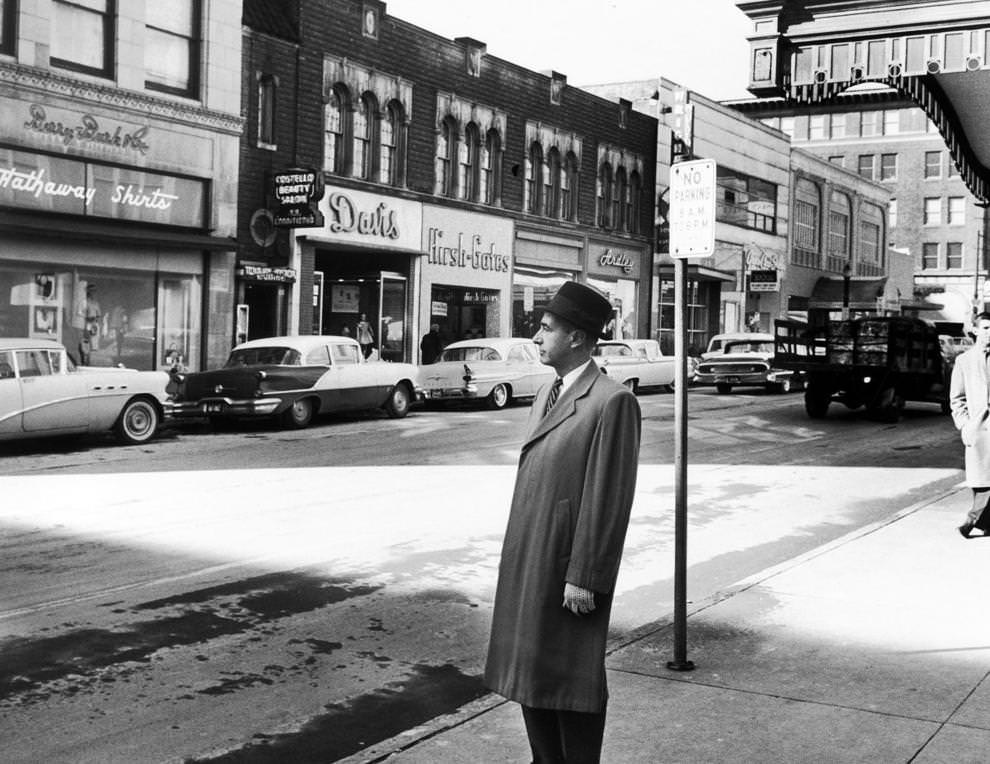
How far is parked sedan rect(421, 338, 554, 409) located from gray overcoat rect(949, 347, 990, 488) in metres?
15.0

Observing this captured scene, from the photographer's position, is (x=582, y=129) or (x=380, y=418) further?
(x=582, y=129)

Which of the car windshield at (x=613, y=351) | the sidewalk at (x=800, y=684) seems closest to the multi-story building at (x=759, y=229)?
the car windshield at (x=613, y=351)

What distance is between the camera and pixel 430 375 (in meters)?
24.6

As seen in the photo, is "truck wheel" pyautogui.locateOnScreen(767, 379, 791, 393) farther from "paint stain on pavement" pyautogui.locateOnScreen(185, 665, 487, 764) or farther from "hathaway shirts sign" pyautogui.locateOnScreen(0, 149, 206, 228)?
"paint stain on pavement" pyautogui.locateOnScreen(185, 665, 487, 764)

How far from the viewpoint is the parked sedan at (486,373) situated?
24141 millimetres

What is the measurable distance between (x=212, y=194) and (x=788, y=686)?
2107cm

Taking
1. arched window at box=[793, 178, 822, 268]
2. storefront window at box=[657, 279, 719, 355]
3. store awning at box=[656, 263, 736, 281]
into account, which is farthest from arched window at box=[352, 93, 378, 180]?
arched window at box=[793, 178, 822, 268]

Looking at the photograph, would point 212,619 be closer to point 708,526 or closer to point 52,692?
point 52,692

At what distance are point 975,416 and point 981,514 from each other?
0.86 meters

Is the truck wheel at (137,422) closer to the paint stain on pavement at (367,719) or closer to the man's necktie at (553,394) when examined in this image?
the paint stain on pavement at (367,719)

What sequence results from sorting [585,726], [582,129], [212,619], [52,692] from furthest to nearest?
[582,129]
[212,619]
[52,692]
[585,726]

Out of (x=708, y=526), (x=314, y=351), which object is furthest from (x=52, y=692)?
(x=314, y=351)

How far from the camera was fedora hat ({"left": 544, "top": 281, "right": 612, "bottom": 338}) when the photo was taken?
409 centimetres

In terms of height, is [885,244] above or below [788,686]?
above
